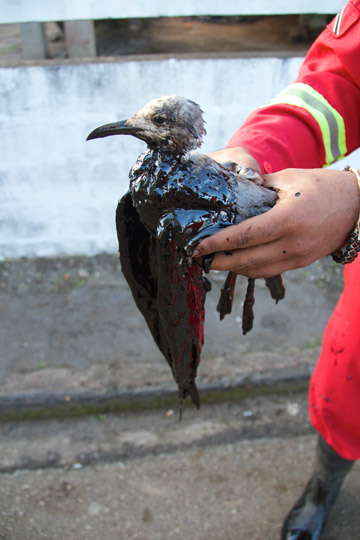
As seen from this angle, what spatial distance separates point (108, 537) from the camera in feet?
6.79

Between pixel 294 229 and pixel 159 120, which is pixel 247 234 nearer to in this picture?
pixel 294 229

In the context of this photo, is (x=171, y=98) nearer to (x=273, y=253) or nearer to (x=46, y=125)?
(x=273, y=253)

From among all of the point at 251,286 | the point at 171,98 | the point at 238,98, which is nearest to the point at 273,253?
the point at 251,286

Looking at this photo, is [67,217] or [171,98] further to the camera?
[67,217]

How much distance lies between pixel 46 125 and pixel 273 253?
246 cm

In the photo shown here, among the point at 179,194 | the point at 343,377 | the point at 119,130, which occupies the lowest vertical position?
the point at 343,377

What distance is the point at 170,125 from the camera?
1.08 metres

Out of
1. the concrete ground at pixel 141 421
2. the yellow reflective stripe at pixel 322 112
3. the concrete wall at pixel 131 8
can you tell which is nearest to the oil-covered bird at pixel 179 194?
the yellow reflective stripe at pixel 322 112

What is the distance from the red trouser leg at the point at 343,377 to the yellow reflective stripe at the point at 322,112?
1.32 ft

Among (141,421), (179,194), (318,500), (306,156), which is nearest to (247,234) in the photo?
(179,194)

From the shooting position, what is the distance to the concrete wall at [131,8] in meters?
2.70

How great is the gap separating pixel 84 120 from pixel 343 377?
2.33m

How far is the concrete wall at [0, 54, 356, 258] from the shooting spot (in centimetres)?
292

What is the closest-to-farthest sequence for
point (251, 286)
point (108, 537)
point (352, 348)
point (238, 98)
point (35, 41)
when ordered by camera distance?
1. point (251, 286)
2. point (352, 348)
3. point (108, 537)
4. point (238, 98)
5. point (35, 41)
